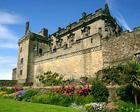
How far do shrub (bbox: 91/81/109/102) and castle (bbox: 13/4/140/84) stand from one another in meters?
8.92

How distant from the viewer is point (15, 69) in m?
53.9

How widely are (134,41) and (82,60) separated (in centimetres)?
907

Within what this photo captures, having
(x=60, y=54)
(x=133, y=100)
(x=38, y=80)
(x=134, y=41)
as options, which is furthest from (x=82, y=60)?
(x=133, y=100)

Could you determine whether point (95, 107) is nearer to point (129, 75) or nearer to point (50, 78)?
point (129, 75)

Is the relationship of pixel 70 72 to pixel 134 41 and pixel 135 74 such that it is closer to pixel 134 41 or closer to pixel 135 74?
pixel 134 41

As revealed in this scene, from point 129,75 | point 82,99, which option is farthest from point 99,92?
point 129,75

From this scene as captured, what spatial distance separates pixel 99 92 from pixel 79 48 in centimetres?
1638

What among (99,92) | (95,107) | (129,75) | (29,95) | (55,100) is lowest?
(95,107)

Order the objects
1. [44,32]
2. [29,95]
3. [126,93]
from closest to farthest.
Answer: [126,93] → [29,95] → [44,32]

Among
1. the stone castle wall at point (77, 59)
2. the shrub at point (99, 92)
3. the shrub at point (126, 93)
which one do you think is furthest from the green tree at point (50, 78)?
the shrub at point (126, 93)

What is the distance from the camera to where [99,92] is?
67.9 ft

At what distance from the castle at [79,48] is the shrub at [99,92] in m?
8.92

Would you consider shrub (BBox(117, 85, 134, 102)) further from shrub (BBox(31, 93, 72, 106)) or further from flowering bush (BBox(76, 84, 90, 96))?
shrub (BBox(31, 93, 72, 106))

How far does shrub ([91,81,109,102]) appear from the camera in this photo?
20.4m
